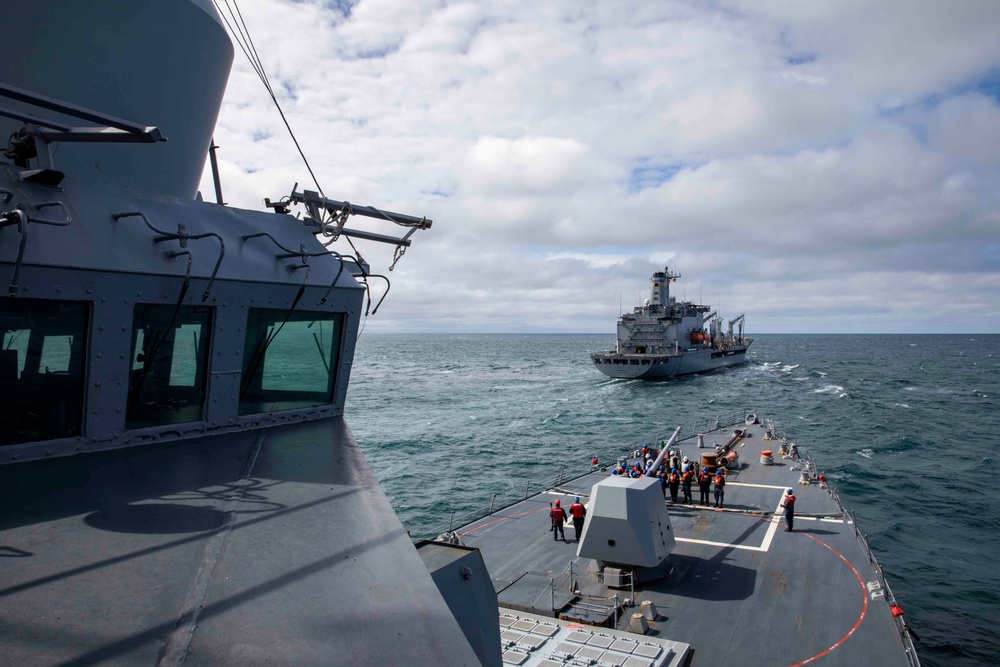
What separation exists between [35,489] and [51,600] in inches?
73.1

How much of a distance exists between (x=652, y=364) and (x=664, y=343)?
9.22 metres

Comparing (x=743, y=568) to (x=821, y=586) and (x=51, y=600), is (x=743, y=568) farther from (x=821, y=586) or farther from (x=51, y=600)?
(x=51, y=600)

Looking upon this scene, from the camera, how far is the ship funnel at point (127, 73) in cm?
671

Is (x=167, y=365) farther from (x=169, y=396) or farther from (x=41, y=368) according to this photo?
(x=41, y=368)

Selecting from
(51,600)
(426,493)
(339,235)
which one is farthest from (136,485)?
(426,493)

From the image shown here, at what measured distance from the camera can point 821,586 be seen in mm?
13898

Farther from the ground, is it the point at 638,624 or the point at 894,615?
the point at 894,615

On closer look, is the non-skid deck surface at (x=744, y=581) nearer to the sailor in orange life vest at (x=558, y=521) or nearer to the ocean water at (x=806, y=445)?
the sailor in orange life vest at (x=558, y=521)

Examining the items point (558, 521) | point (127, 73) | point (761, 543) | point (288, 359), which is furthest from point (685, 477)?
point (127, 73)

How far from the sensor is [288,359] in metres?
6.93

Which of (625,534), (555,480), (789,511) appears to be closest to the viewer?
(625,534)

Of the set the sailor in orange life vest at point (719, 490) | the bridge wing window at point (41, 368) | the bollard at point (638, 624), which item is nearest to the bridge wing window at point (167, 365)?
the bridge wing window at point (41, 368)

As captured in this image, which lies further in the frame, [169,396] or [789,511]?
[789,511]

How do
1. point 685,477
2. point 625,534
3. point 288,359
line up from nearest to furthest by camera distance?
point 288,359
point 625,534
point 685,477
